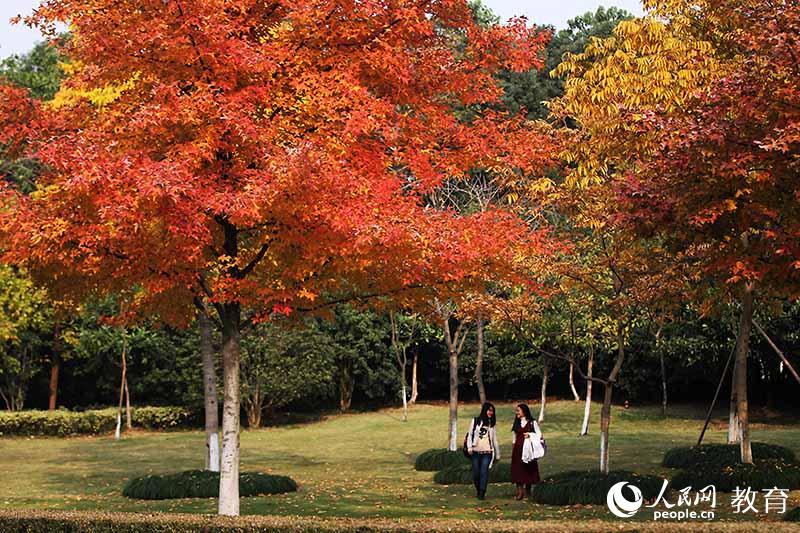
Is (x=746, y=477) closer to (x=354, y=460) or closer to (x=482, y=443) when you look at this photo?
(x=482, y=443)

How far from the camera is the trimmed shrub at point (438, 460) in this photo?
69.3 ft

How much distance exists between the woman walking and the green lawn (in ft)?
1.35

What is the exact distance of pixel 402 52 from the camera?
12961 mm

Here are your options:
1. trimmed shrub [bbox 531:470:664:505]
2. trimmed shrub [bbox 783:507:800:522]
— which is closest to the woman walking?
trimmed shrub [bbox 531:470:664:505]

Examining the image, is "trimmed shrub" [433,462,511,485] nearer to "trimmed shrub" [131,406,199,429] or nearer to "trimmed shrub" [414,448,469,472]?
"trimmed shrub" [414,448,469,472]

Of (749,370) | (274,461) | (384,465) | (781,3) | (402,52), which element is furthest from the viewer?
(749,370)

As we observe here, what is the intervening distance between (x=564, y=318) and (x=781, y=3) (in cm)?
1720

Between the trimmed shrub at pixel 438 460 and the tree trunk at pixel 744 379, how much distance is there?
18.9ft

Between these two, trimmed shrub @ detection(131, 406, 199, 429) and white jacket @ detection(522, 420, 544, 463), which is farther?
trimmed shrub @ detection(131, 406, 199, 429)

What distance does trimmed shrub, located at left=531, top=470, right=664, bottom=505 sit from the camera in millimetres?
14742

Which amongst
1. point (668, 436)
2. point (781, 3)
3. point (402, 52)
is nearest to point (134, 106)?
point (402, 52)

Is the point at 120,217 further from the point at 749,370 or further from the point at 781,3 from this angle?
the point at 749,370

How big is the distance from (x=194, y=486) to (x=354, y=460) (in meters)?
9.19

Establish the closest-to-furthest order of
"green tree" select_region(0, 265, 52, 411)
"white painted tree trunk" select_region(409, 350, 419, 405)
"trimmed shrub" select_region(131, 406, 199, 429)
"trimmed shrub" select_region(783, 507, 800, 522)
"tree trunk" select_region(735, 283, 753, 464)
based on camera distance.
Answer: "trimmed shrub" select_region(783, 507, 800, 522) → "tree trunk" select_region(735, 283, 753, 464) → "green tree" select_region(0, 265, 52, 411) → "trimmed shrub" select_region(131, 406, 199, 429) → "white painted tree trunk" select_region(409, 350, 419, 405)
